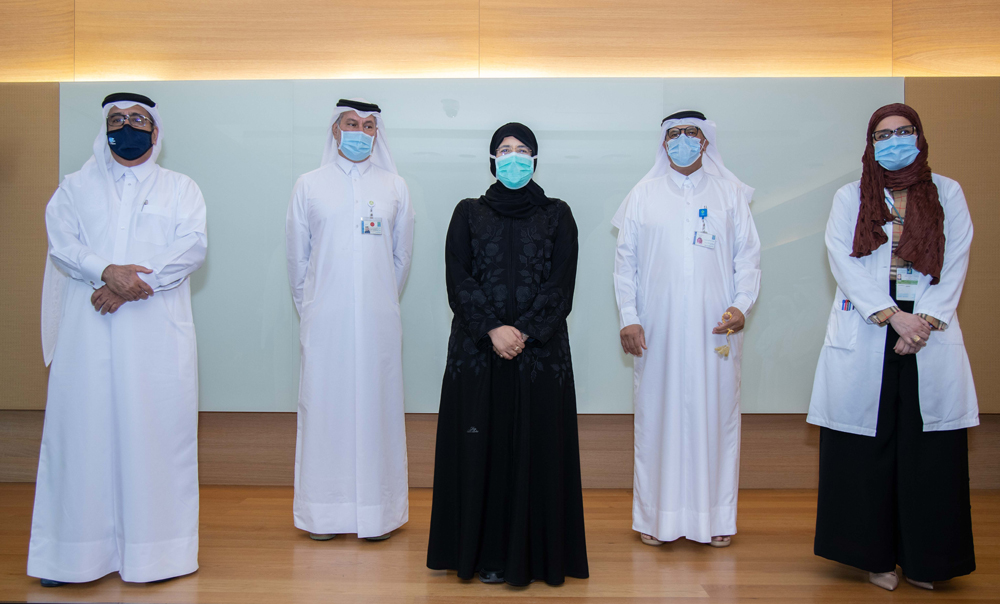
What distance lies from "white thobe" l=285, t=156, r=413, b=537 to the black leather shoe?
2.42ft

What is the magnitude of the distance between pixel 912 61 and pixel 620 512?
10.9ft

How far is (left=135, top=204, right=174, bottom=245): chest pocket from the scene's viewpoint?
280 centimetres

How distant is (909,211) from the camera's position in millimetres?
2717

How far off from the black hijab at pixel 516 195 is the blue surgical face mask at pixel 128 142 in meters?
1.42

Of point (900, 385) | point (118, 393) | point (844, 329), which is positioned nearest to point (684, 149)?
point (844, 329)

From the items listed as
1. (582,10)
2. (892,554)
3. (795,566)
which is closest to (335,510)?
(795,566)

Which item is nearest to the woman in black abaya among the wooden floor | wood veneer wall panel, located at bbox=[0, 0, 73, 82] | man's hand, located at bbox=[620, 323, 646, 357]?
the wooden floor

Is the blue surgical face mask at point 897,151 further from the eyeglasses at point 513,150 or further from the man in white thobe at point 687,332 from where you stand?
the eyeglasses at point 513,150

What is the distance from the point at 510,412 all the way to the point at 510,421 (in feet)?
0.11

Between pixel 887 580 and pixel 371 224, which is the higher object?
pixel 371 224

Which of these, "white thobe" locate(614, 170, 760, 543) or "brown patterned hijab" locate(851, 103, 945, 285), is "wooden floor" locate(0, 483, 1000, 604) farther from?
"brown patterned hijab" locate(851, 103, 945, 285)

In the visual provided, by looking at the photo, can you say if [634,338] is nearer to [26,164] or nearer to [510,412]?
[510,412]

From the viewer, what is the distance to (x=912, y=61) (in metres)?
4.37

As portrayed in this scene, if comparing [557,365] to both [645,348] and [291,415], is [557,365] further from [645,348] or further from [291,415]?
[291,415]
